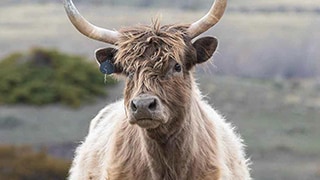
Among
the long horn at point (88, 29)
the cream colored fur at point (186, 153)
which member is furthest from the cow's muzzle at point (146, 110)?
the long horn at point (88, 29)

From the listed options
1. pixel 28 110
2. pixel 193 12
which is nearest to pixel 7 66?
pixel 28 110

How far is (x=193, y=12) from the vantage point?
120ft

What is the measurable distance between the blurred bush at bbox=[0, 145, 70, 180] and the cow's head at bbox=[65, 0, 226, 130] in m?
18.8

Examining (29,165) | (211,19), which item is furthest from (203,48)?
(29,165)

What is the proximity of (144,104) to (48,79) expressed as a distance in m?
26.6

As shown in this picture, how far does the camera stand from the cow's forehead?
→ 12500 millimetres

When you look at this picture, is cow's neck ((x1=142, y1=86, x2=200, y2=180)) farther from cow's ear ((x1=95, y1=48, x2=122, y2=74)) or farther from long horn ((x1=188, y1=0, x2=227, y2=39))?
long horn ((x1=188, y1=0, x2=227, y2=39))

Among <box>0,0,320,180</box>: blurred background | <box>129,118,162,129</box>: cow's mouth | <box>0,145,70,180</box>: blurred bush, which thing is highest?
<box>0,0,320,180</box>: blurred background

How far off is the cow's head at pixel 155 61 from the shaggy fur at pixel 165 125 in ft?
0.04

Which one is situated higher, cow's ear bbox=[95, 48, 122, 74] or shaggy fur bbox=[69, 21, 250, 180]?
cow's ear bbox=[95, 48, 122, 74]

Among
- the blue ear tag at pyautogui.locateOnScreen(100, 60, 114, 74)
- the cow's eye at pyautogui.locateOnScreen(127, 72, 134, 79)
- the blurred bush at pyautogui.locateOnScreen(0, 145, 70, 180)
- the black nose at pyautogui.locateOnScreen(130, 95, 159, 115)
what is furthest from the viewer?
the blurred bush at pyautogui.locateOnScreen(0, 145, 70, 180)

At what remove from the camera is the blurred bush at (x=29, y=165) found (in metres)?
32.3

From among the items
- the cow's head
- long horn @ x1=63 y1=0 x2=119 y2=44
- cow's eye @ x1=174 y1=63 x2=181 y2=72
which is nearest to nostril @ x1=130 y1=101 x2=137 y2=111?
the cow's head

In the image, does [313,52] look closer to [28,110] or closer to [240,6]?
[240,6]
